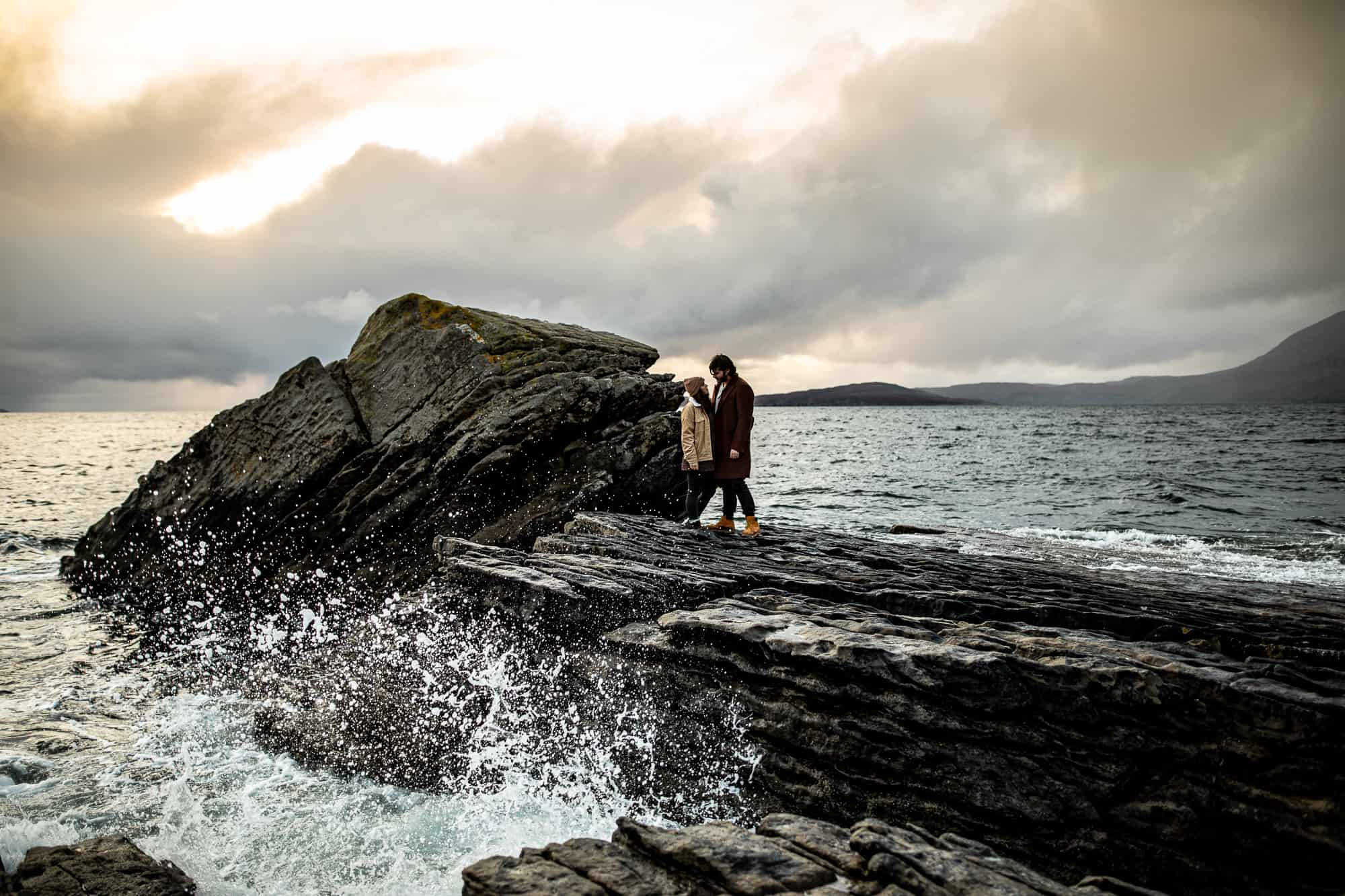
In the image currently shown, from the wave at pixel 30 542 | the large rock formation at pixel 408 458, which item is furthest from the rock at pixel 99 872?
the wave at pixel 30 542

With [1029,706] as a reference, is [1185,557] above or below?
below

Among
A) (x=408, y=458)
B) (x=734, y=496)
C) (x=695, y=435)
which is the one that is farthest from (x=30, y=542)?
(x=734, y=496)

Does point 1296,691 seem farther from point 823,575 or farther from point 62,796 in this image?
point 62,796

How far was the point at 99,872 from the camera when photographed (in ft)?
21.2

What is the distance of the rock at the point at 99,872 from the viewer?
6.27 meters

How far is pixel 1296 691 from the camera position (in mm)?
5844

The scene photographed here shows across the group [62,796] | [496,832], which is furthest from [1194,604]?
[62,796]

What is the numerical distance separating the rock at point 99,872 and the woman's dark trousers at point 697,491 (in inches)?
390

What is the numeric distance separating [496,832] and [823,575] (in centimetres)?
595

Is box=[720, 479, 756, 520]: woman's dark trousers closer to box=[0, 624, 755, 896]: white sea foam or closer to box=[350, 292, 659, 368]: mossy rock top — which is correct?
box=[0, 624, 755, 896]: white sea foam

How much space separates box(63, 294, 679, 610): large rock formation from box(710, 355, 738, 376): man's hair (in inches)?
157

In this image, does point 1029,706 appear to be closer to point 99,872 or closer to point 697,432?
point 697,432

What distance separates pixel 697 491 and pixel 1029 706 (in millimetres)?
8754

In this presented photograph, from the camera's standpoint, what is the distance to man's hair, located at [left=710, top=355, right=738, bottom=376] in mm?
13487
